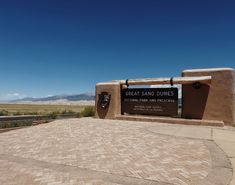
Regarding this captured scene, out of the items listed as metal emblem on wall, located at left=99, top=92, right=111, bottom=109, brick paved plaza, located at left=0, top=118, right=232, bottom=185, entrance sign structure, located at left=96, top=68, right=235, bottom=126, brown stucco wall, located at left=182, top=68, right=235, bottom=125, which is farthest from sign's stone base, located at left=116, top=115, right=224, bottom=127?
brick paved plaza, located at left=0, top=118, right=232, bottom=185

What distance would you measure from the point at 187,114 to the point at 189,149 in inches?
332

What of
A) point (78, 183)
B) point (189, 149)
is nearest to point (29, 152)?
point (78, 183)

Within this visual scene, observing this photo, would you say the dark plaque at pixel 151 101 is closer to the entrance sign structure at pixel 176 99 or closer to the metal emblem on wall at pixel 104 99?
the entrance sign structure at pixel 176 99

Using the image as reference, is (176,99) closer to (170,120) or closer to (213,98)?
(170,120)

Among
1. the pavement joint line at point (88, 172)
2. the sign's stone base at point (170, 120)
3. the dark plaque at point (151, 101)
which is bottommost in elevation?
the pavement joint line at point (88, 172)

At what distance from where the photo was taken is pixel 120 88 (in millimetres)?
19188

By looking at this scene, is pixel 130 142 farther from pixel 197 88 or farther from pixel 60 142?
pixel 197 88

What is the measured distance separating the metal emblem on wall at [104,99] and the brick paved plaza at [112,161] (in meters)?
8.07

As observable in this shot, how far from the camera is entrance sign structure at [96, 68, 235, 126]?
1502 centimetres

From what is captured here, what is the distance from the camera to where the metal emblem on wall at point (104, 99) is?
18.9 meters

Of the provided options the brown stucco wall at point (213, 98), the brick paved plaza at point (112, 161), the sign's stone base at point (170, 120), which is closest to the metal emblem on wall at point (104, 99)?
the sign's stone base at point (170, 120)

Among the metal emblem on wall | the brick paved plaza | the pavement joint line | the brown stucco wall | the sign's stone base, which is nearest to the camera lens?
the pavement joint line

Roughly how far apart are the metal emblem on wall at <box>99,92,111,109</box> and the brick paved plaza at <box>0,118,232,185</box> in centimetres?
807

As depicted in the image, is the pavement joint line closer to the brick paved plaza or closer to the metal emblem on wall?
the brick paved plaza
